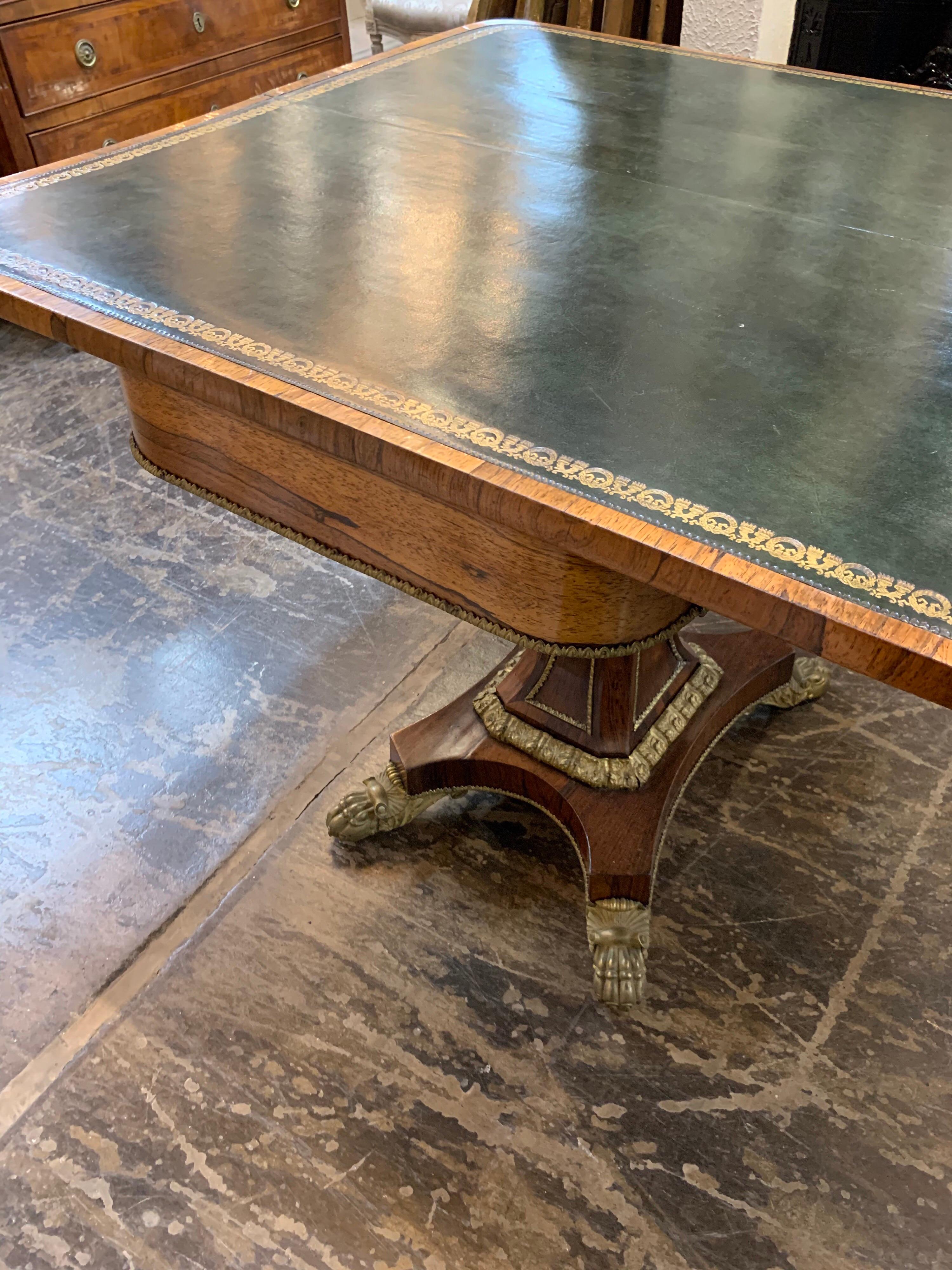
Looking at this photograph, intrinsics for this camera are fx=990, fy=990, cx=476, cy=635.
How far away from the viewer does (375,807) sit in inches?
61.3

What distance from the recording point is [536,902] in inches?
59.9

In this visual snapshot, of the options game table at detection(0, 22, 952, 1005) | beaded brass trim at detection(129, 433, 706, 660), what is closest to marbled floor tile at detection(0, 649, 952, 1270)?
game table at detection(0, 22, 952, 1005)

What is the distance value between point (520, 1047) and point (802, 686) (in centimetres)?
81

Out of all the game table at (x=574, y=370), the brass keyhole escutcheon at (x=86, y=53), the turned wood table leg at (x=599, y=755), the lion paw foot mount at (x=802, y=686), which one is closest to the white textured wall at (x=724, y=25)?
the game table at (x=574, y=370)

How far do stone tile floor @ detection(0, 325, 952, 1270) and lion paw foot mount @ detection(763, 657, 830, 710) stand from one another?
0.11ft

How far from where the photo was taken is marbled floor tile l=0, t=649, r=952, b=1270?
3.85ft

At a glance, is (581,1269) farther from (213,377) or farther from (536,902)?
(213,377)

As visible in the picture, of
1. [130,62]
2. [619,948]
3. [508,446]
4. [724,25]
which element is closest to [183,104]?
[130,62]

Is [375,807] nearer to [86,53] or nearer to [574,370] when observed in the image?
[574,370]

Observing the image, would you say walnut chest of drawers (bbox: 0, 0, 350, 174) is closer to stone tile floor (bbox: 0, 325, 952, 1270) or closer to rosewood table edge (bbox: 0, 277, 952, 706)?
stone tile floor (bbox: 0, 325, 952, 1270)

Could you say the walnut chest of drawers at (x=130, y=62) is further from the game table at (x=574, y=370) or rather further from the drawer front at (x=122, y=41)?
the game table at (x=574, y=370)

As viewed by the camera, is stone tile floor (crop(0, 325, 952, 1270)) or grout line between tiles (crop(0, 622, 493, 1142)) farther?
grout line between tiles (crop(0, 622, 493, 1142))

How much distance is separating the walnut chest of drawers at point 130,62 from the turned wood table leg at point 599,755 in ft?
7.12

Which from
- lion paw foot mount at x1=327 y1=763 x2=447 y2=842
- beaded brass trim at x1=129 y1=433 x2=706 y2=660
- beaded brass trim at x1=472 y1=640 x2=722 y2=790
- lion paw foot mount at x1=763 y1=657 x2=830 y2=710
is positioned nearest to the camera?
beaded brass trim at x1=129 y1=433 x2=706 y2=660
